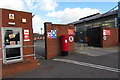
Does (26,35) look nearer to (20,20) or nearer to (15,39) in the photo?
(15,39)

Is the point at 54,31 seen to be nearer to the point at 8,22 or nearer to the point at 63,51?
the point at 63,51

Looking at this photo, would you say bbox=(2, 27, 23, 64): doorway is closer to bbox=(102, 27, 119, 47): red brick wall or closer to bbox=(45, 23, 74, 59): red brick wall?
bbox=(45, 23, 74, 59): red brick wall

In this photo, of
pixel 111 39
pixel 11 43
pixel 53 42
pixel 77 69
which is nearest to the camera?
pixel 77 69

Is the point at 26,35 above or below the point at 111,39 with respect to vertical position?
above

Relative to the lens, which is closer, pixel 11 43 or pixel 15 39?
pixel 11 43

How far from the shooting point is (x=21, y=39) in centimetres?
577

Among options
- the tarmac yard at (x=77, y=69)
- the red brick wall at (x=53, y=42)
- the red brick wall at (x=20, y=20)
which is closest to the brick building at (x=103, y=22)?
the red brick wall at (x=53, y=42)

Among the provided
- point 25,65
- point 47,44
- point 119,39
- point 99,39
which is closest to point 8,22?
point 25,65

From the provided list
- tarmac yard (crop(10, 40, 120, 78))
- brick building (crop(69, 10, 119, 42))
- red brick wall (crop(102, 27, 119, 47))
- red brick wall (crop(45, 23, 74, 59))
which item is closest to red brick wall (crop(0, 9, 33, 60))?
tarmac yard (crop(10, 40, 120, 78))

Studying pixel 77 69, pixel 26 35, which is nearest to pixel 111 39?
pixel 77 69

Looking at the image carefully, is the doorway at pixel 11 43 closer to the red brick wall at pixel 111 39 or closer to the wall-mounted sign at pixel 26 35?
the wall-mounted sign at pixel 26 35

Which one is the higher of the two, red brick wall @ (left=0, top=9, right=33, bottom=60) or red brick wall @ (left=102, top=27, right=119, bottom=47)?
red brick wall @ (left=0, top=9, right=33, bottom=60)

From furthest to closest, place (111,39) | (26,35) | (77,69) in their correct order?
(111,39)
(26,35)
(77,69)

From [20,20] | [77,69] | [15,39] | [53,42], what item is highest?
[20,20]
